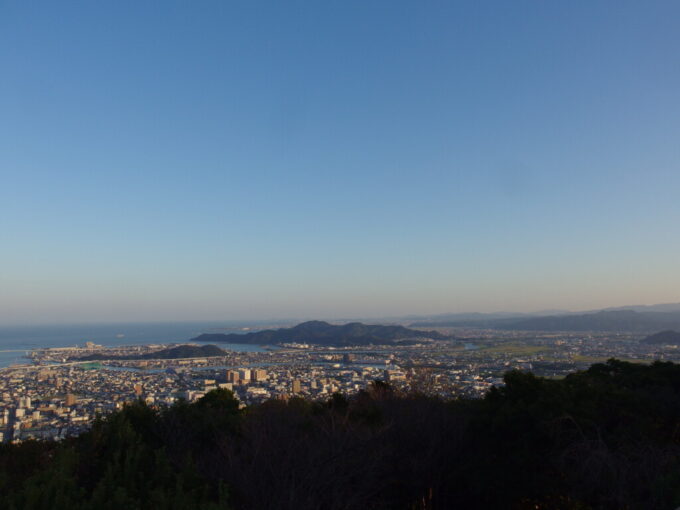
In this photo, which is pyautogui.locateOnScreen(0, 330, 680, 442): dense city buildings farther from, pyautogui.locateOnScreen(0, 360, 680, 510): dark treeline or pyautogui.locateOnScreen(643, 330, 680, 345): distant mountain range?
pyautogui.locateOnScreen(643, 330, 680, 345): distant mountain range

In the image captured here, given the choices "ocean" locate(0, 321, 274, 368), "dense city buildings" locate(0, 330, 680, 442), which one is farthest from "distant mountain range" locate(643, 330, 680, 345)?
"ocean" locate(0, 321, 274, 368)

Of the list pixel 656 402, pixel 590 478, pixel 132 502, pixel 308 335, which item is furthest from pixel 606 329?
pixel 132 502

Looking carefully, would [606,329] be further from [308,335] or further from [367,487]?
[367,487]

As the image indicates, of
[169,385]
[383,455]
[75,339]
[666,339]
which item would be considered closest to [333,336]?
[666,339]

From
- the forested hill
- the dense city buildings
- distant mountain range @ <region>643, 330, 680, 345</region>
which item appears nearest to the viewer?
the dense city buildings

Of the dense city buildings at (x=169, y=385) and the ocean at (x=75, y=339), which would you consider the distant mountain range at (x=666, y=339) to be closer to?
the dense city buildings at (x=169, y=385)

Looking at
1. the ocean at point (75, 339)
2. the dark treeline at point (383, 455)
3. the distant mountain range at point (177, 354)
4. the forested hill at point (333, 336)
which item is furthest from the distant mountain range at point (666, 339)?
the ocean at point (75, 339)

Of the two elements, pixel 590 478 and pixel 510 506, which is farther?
pixel 510 506
